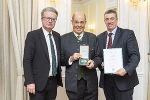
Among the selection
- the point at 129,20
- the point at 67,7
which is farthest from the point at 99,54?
the point at 129,20

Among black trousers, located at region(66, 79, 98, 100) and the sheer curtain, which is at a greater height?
the sheer curtain

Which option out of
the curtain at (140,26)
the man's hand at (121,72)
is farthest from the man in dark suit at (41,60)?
the curtain at (140,26)

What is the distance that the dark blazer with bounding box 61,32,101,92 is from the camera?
2.11 meters

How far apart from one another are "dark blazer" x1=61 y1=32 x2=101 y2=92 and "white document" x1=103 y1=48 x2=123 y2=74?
0.09m

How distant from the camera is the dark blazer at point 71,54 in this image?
83.0 inches

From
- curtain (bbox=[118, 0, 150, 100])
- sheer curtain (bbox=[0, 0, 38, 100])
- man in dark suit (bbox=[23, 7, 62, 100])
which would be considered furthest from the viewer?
curtain (bbox=[118, 0, 150, 100])

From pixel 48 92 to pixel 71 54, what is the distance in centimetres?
48

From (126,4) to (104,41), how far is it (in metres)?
1.49

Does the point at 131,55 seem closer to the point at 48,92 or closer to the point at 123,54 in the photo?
the point at 123,54

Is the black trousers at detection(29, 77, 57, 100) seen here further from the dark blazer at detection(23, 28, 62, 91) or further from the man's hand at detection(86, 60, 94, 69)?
the man's hand at detection(86, 60, 94, 69)

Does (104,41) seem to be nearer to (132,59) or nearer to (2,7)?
(132,59)

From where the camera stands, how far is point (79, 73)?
6.91ft

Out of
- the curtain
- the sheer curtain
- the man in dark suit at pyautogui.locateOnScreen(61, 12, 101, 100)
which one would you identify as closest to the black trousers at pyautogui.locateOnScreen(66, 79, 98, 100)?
the man in dark suit at pyautogui.locateOnScreen(61, 12, 101, 100)

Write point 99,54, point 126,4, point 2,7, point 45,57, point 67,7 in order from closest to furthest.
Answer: point 45,57
point 99,54
point 2,7
point 67,7
point 126,4
